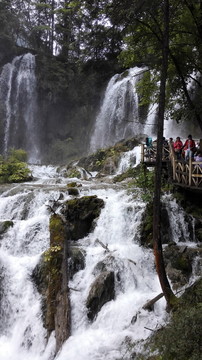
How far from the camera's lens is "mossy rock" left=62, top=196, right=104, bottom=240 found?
41.3 ft

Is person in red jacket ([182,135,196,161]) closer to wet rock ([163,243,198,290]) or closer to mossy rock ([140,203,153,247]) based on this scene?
mossy rock ([140,203,153,247])

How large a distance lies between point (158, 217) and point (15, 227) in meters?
7.11

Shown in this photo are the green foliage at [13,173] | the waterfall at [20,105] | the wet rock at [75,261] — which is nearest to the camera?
the wet rock at [75,261]

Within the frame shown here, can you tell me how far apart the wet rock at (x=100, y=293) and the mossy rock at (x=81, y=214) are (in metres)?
3.16

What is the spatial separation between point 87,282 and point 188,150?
7.03m

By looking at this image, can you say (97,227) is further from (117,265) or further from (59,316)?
(59,316)

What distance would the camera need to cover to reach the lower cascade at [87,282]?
8094 millimetres

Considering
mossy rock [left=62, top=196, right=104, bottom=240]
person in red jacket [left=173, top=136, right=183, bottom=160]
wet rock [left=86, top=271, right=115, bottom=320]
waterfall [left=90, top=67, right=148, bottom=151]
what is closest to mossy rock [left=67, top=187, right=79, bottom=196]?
mossy rock [left=62, top=196, right=104, bottom=240]

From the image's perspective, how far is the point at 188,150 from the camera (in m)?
12.8

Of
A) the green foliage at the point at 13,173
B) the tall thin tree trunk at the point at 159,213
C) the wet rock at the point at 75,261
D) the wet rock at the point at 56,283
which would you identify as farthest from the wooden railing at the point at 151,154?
the green foliage at the point at 13,173

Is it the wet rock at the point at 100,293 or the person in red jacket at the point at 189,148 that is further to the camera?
the person in red jacket at the point at 189,148

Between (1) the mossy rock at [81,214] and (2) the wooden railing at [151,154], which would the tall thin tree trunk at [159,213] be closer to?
(1) the mossy rock at [81,214]

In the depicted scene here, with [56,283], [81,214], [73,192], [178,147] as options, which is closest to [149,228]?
[81,214]

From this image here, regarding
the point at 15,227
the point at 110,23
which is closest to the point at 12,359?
the point at 15,227
